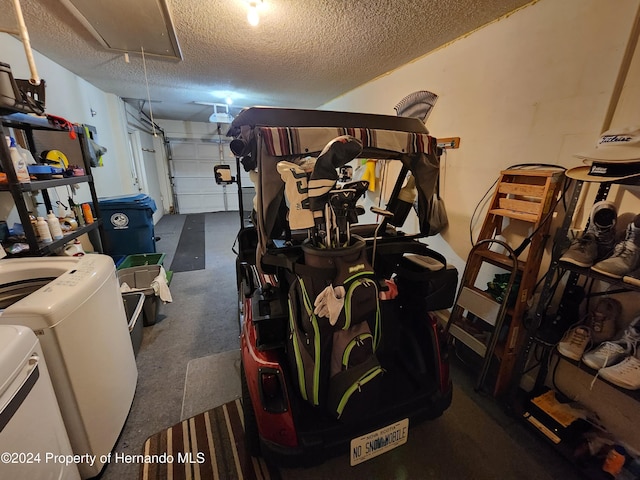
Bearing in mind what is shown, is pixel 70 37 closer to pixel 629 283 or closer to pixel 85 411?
pixel 85 411

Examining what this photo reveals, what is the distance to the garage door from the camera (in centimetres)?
723

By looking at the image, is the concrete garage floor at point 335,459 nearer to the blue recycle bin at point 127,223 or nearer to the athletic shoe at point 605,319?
the athletic shoe at point 605,319

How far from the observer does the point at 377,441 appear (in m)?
1.05

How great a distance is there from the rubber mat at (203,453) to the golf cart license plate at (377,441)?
46cm

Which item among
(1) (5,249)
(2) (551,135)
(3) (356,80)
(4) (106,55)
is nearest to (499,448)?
(2) (551,135)

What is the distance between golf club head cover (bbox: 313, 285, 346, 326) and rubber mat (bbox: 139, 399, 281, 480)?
905mm

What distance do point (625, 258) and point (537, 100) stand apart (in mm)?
1025

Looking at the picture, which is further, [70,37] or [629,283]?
[70,37]

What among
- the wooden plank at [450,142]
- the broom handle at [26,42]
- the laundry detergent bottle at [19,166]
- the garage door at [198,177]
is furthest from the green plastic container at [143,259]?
the garage door at [198,177]

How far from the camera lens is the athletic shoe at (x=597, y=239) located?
3.80 ft

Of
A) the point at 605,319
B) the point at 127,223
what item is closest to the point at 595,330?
the point at 605,319

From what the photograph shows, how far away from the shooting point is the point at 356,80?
3.19 metres

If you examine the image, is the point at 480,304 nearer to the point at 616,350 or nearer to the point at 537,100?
the point at 616,350

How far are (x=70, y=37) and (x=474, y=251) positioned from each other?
3.49 meters
